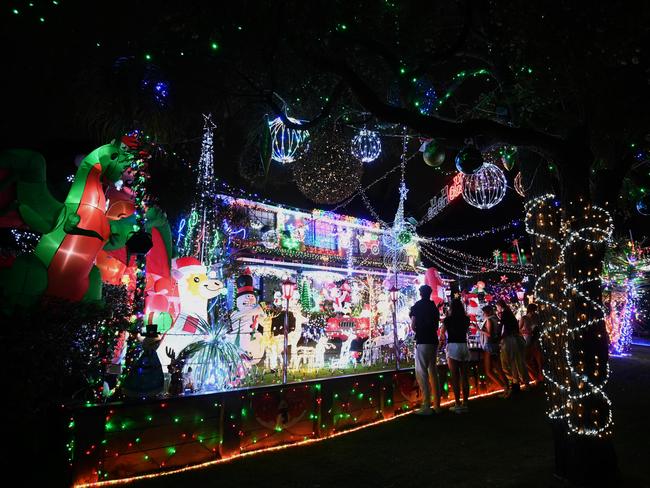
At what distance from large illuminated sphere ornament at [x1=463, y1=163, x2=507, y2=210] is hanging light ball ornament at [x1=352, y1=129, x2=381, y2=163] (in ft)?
6.96

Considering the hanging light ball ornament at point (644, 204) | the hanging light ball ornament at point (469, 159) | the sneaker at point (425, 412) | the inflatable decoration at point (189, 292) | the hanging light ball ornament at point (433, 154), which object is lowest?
the sneaker at point (425, 412)

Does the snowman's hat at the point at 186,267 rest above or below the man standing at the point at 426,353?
above

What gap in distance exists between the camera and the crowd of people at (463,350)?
635 centimetres

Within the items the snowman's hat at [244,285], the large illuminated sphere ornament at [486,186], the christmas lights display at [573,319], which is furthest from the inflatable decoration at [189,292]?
the christmas lights display at [573,319]

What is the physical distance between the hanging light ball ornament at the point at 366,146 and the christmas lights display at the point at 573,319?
323 centimetres

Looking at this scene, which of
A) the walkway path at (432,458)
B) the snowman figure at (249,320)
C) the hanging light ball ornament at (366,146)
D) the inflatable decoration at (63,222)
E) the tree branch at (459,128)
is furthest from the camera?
the snowman figure at (249,320)

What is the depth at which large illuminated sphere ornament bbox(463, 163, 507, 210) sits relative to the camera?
25.9ft

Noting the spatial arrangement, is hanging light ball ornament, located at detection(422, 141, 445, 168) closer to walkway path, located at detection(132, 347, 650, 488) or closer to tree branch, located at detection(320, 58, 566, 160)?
tree branch, located at detection(320, 58, 566, 160)

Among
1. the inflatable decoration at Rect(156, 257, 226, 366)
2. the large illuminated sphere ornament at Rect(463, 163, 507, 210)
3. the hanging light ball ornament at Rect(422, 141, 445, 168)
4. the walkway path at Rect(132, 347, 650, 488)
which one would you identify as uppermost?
the large illuminated sphere ornament at Rect(463, 163, 507, 210)

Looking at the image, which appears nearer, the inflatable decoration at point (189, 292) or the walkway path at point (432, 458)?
the walkway path at point (432, 458)

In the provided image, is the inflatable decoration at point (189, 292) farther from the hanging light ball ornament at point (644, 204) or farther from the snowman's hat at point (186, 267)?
the hanging light ball ornament at point (644, 204)

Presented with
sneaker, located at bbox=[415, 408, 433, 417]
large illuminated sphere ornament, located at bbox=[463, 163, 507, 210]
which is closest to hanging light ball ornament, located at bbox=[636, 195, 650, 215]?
large illuminated sphere ornament, located at bbox=[463, 163, 507, 210]

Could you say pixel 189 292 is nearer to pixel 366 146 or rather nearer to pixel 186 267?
pixel 186 267

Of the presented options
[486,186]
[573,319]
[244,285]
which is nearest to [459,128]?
[573,319]
